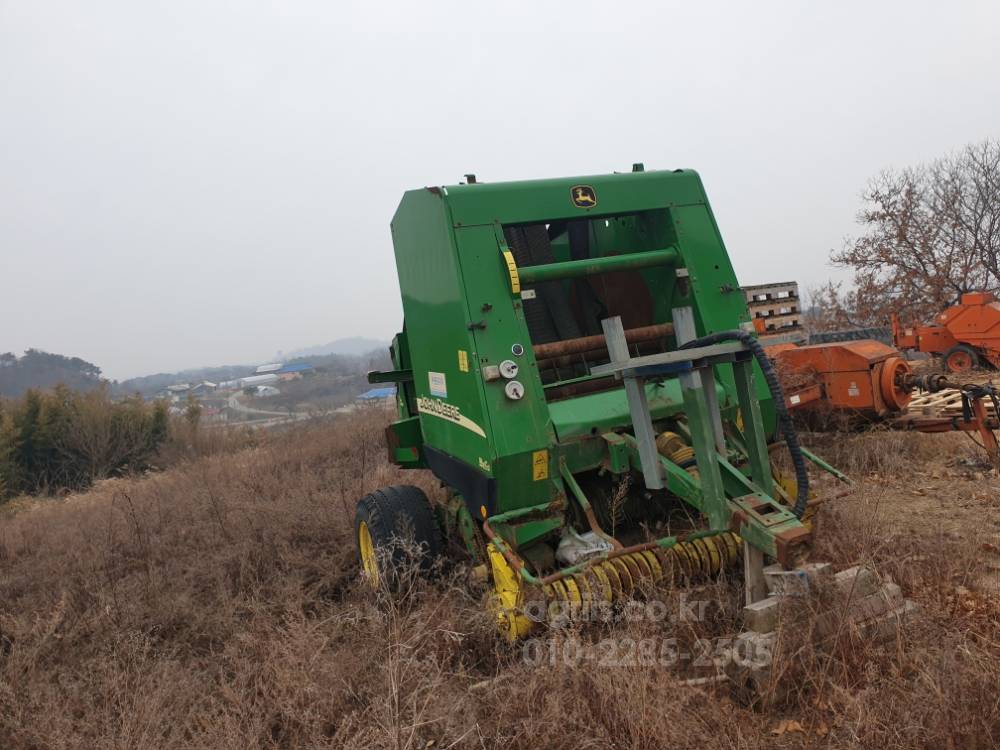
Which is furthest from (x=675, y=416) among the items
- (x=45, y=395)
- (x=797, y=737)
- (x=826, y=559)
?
(x=45, y=395)

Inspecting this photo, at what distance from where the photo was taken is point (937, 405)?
7.58 m

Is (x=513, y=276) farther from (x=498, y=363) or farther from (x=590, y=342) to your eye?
(x=590, y=342)

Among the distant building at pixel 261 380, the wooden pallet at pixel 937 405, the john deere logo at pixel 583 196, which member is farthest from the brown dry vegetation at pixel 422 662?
the distant building at pixel 261 380

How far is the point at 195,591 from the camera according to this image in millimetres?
4594

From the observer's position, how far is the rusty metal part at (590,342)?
147 inches

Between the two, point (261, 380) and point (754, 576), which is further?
point (261, 380)

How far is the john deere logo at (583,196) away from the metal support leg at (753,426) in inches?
55.6

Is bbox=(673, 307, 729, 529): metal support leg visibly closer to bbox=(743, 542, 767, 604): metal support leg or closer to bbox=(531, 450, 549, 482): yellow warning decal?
bbox=(743, 542, 767, 604): metal support leg

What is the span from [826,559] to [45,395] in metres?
21.6

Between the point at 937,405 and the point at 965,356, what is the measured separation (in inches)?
173

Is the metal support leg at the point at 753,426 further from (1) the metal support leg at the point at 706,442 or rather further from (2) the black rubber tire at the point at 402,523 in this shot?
(2) the black rubber tire at the point at 402,523

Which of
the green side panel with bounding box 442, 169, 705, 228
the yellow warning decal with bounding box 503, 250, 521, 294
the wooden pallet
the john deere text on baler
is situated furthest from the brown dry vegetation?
the green side panel with bounding box 442, 169, 705, 228

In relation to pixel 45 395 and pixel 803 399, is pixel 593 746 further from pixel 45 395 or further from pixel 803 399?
pixel 45 395

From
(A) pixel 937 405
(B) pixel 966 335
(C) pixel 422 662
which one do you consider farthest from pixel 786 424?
(B) pixel 966 335
